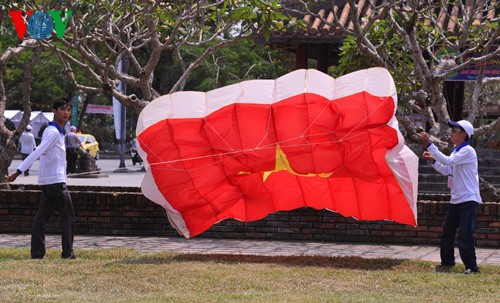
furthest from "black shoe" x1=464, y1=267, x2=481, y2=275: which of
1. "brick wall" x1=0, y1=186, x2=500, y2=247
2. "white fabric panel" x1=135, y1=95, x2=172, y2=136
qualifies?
"white fabric panel" x1=135, y1=95, x2=172, y2=136

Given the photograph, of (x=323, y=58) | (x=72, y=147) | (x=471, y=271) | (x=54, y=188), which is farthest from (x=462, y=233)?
(x=72, y=147)

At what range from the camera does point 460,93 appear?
2781 centimetres

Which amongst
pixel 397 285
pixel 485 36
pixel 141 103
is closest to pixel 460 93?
pixel 485 36

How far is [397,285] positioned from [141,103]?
24.6 ft

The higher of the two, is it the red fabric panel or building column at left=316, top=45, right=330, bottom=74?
building column at left=316, top=45, right=330, bottom=74

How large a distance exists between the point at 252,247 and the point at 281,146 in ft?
7.83

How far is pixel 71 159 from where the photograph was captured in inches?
1291

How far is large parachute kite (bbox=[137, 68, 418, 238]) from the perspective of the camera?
11992 millimetres

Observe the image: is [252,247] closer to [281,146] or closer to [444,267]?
[281,146]

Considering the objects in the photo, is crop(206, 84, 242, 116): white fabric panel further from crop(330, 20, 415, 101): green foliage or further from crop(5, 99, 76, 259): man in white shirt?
crop(330, 20, 415, 101): green foliage

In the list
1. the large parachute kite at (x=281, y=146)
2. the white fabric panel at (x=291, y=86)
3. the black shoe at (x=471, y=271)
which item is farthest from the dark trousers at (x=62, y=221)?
the black shoe at (x=471, y=271)

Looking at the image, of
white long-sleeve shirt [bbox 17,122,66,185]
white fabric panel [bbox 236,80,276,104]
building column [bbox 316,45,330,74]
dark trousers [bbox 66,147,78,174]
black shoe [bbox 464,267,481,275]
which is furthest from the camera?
dark trousers [bbox 66,147,78,174]

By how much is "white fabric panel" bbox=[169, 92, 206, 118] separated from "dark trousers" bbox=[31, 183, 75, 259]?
5.16 ft

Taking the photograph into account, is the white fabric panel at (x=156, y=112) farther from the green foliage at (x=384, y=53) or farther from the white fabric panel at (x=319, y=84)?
the green foliage at (x=384, y=53)
